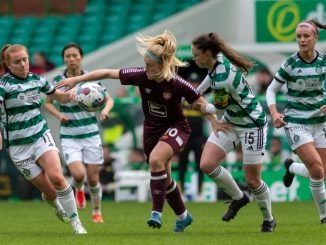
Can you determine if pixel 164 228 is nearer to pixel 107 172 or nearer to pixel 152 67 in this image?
pixel 152 67

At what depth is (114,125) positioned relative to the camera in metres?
22.3

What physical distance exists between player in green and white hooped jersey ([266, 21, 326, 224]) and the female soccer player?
122cm

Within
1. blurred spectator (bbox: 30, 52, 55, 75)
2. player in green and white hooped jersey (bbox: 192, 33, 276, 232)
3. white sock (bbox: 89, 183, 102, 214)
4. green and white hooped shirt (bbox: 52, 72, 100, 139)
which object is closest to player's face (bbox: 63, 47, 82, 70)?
green and white hooped shirt (bbox: 52, 72, 100, 139)

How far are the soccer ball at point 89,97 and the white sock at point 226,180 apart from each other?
141 cm

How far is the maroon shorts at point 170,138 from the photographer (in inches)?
494

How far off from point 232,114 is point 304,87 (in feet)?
3.62

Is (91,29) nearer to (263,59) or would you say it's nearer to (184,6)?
(184,6)

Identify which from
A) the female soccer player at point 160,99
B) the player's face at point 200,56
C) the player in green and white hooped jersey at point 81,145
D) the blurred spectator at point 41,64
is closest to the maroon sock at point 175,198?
the female soccer player at point 160,99

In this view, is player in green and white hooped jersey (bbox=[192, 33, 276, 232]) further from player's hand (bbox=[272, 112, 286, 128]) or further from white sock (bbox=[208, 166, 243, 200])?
player's hand (bbox=[272, 112, 286, 128])

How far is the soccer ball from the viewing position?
13.3 m

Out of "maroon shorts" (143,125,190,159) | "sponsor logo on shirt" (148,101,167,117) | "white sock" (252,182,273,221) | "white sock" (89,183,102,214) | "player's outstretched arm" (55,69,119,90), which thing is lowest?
"white sock" (89,183,102,214)

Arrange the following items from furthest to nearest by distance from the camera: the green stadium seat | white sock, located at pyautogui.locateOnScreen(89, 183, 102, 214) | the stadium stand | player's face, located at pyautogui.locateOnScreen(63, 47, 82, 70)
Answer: the stadium stand → the green stadium seat → white sock, located at pyautogui.locateOnScreen(89, 183, 102, 214) → player's face, located at pyautogui.locateOnScreen(63, 47, 82, 70)

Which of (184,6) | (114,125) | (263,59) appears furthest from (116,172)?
(184,6)

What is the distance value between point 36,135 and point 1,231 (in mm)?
1461
